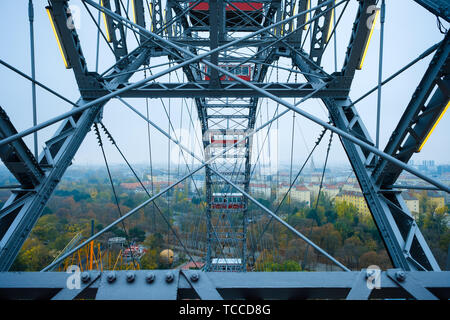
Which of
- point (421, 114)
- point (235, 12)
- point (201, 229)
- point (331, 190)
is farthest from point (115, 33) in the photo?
point (331, 190)

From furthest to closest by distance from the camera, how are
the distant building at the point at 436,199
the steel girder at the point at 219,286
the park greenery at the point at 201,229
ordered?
the park greenery at the point at 201,229 < the distant building at the point at 436,199 < the steel girder at the point at 219,286

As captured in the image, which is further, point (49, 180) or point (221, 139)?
point (221, 139)

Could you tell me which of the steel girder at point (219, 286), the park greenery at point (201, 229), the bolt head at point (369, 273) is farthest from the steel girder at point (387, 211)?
the park greenery at point (201, 229)

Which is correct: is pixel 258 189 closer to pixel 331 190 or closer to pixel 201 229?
pixel 201 229

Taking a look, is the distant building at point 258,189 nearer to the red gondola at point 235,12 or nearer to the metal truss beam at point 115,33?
the red gondola at point 235,12

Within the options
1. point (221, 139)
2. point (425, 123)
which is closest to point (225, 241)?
point (221, 139)

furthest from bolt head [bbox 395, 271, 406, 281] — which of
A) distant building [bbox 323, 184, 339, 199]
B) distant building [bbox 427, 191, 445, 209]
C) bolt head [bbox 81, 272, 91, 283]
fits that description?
distant building [bbox 323, 184, 339, 199]

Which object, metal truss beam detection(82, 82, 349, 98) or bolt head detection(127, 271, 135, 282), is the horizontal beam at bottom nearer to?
metal truss beam detection(82, 82, 349, 98)
